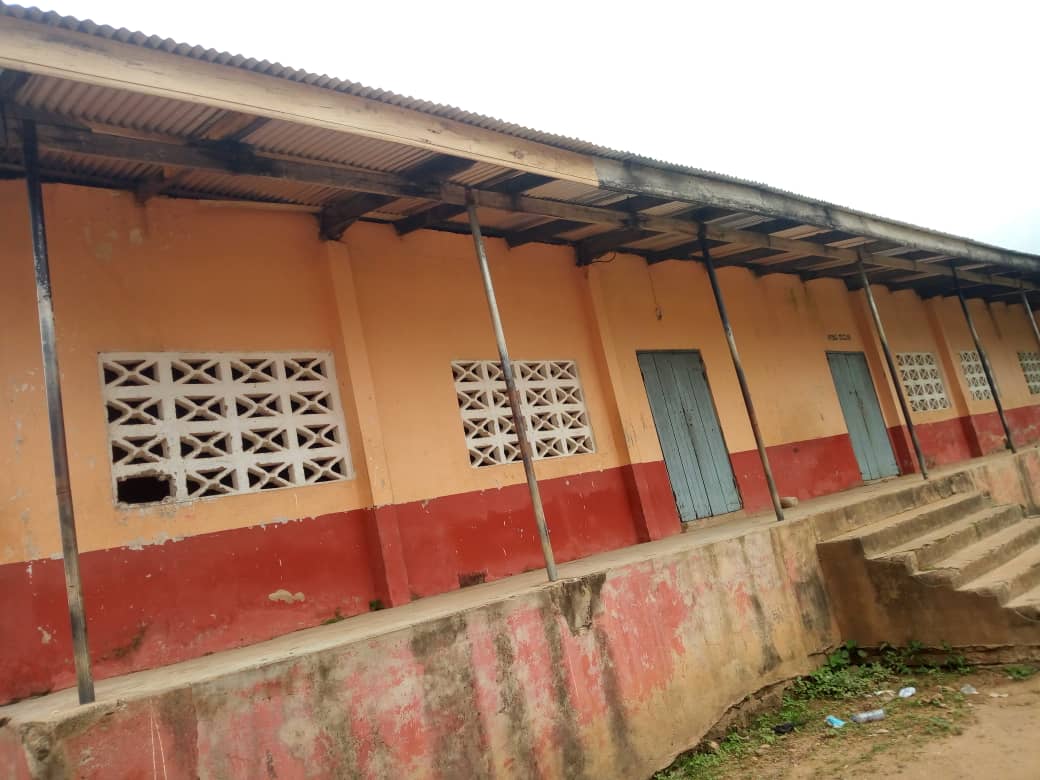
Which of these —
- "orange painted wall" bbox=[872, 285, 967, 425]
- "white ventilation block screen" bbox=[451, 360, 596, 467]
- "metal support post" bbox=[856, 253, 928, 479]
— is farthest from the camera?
"orange painted wall" bbox=[872, 285, 967, 425]

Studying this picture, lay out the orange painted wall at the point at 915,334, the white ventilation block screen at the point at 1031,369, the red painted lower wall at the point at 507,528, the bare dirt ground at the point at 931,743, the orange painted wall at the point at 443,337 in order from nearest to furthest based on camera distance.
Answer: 1. the bare dirt ground at the point at 931,743
2. the red painted lower wall at the point at 507,528
3. the orange painted wall at the point at 443,337
4. the orange painted wall at the point at 915,334
5. the white ventilation block screen at the point at 1031,369

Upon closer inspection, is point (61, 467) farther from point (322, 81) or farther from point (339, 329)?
point (339, 329)

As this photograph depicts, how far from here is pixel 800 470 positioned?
1009cm

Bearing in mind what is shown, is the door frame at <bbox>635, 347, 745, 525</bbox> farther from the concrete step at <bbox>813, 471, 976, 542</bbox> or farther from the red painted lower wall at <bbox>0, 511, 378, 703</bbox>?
the red painted lower wall at <bbox>0, 511, 378, 703</bbox>

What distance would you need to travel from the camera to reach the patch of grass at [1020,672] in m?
5.92

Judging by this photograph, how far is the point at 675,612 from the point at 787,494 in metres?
4.59

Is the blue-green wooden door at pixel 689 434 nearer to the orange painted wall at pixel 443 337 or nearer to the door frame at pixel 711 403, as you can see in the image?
the door frame at pixel 711 403

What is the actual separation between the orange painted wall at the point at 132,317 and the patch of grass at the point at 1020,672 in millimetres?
5002

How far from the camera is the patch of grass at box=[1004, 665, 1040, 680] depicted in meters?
5.92

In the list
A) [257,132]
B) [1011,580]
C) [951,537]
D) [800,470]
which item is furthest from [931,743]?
[257,132]

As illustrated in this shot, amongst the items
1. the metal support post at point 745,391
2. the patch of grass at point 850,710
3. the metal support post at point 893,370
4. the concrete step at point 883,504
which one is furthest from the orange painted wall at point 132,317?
the metal support post at point 893,370

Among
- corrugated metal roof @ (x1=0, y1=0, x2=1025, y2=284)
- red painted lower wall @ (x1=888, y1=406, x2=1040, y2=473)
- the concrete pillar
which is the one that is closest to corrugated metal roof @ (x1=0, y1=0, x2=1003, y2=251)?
corrugated metal roof @ (x1=0, y1=0, x2=1025, y2=284)

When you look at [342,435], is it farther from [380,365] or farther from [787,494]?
[787,494]

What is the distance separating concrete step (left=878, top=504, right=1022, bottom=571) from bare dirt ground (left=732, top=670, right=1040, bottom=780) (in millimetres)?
1076
